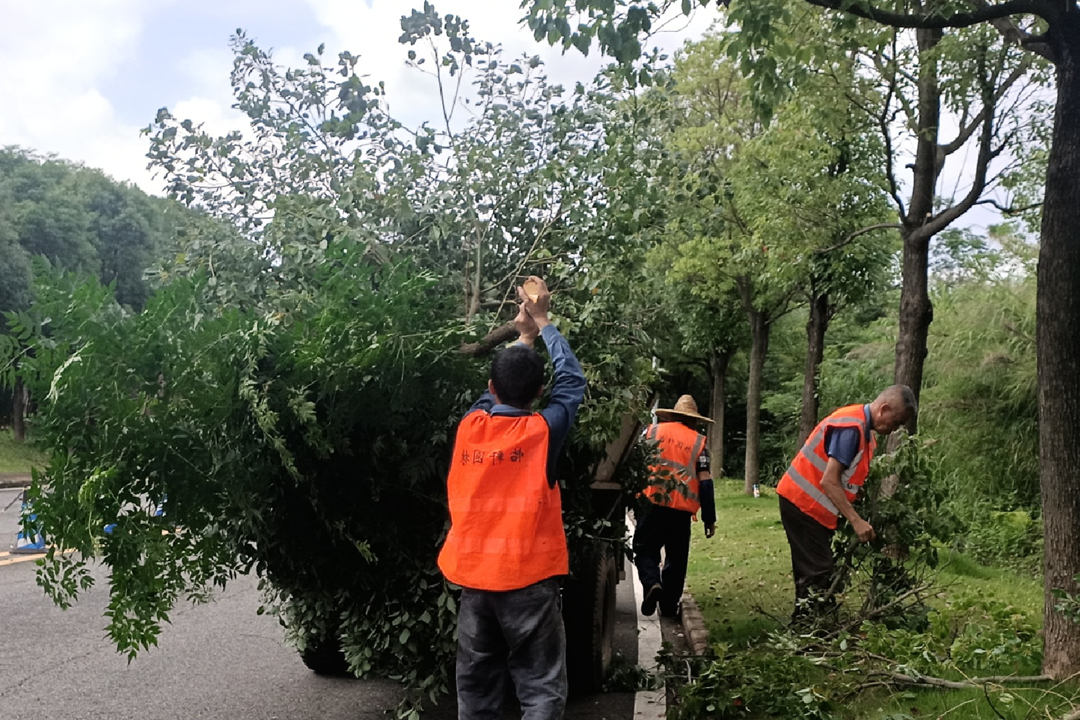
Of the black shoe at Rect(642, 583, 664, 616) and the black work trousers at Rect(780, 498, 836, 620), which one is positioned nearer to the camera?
the black work trousers at Rect(780, 498, 836, 620)

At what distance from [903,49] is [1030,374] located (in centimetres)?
345

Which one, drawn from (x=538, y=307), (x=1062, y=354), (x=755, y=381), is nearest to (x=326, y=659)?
(x=538, y=307)

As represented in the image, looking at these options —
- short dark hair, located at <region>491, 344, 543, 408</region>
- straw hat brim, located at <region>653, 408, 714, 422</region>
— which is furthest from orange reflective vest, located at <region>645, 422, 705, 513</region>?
short dark hair, located at <region>491, 344, 543, 408</region>

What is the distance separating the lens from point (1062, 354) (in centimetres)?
501

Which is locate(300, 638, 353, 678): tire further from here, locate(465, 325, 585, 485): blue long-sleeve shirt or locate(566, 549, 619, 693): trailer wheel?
locate(465, 325, 585, 485): blue long-sleeve shirt

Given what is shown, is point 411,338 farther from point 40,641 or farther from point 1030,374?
point 1030,374

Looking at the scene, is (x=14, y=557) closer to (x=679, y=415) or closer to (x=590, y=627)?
(x=679, y=415)

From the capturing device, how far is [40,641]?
716cm

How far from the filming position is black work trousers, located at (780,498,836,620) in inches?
256

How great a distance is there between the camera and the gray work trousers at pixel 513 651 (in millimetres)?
4043

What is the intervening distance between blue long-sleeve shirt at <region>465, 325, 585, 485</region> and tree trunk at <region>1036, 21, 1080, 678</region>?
2378 millimetres

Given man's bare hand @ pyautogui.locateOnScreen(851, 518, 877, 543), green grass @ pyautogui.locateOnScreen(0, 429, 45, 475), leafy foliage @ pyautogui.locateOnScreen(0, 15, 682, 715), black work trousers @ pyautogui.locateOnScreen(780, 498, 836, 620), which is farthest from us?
green grass @ pyautogui.locateOnScreen(0, 429, 45, 475)

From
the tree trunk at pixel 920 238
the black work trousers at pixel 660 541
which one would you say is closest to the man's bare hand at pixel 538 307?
the black work trousers at pixel 660 541

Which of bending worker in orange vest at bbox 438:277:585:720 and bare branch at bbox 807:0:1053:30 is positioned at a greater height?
bare branch at bbox 807:0:1053:30
